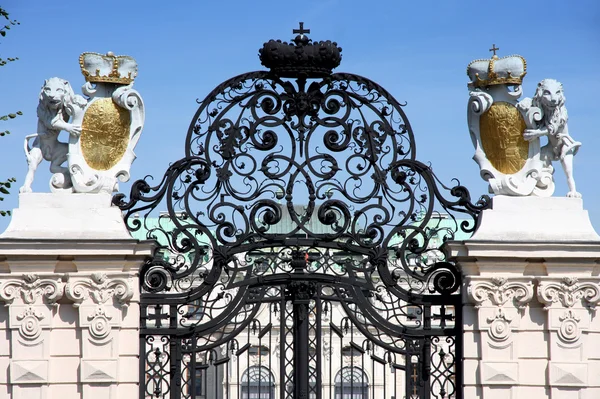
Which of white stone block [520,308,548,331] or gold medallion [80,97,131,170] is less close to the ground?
gold medallion [80,97,131,170]

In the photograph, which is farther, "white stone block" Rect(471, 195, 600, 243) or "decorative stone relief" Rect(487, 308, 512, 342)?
"white stone block" Rect(471, 195, 600, 243)

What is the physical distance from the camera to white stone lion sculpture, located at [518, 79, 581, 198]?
10.8 meters

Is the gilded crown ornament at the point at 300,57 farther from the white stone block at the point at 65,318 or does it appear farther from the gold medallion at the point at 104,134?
the white stone block at the point at 65,318

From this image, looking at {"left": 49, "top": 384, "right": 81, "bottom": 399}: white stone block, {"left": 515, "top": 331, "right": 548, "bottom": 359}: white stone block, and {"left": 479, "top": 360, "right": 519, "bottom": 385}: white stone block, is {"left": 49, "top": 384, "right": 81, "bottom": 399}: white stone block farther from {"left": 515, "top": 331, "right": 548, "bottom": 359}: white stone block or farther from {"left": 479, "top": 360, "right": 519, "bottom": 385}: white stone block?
{"left": 515, "top": 331, "right": 548, "bottom": 359}: white stone block

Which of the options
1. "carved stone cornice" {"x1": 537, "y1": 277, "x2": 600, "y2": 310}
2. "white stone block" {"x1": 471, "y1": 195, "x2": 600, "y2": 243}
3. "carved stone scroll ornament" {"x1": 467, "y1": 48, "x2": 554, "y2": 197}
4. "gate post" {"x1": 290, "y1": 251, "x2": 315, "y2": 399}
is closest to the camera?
"gate post" {"x1": 290, "y1": 251, "x2": 315, "y2": 399}

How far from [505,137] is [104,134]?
387cm

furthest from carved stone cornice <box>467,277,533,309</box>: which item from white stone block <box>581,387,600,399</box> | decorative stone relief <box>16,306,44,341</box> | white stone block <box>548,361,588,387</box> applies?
decorative stone relief <box>16,306,44,341</box>

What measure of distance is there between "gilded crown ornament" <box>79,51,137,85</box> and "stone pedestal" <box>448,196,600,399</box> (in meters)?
3.51

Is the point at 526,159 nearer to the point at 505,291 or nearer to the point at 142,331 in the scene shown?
the point at 505,291

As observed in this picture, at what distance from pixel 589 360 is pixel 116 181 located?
4.85 meters

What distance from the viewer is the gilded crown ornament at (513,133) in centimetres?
1088

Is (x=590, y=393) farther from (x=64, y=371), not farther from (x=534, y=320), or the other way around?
(x=64, y=371)

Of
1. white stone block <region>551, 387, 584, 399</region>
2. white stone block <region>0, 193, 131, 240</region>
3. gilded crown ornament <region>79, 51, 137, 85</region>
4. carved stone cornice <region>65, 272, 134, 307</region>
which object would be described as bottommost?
white stone block <region>551, 387, 584, 399</region>

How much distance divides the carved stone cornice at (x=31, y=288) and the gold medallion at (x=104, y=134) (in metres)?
1.20
